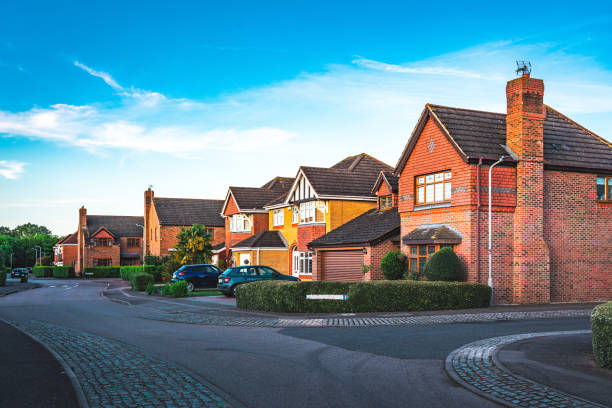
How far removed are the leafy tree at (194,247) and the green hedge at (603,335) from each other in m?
39.9

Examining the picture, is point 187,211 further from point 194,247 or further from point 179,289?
point 179,289

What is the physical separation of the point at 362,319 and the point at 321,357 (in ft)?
23.9

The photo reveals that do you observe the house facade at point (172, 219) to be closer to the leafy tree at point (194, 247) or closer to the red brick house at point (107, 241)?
the red brick house at point (107, 241)

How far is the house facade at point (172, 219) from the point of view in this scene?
2741 inches

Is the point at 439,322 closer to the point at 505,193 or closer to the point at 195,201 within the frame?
the point at 505,193

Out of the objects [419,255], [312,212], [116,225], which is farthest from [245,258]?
[116,225]

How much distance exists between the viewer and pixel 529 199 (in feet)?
79.6

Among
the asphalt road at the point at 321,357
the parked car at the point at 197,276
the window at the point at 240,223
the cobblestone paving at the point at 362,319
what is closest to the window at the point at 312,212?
the parked car at the point at 197,276

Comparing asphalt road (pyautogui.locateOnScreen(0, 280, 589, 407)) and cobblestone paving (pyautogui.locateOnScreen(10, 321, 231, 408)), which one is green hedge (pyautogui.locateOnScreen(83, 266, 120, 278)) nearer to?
asphalt road (pyautogui.locateOnScreen(0, 280, 589, 407))

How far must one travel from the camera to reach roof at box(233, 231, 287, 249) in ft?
143

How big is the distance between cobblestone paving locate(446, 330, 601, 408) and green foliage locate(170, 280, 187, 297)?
72.5ft

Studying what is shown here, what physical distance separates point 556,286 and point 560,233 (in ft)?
7.51

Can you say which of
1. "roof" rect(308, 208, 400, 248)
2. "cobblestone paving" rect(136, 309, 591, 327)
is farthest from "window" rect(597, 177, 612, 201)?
"roof" rect(308, 208, 400, 248)

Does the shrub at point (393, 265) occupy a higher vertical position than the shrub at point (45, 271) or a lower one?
higher
